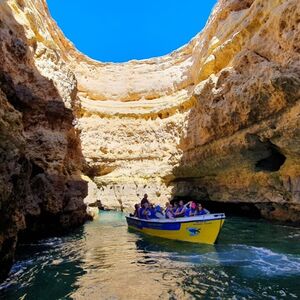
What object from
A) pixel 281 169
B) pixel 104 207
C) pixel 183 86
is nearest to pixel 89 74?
pixel 183 86

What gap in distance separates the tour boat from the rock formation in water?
465 centimetres

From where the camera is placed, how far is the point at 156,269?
386 inches

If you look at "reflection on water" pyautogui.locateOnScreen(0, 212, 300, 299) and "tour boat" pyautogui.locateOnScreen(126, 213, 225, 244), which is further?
"tour boat" pyautogui.locateOnScreen(126, 213, 225, 244)

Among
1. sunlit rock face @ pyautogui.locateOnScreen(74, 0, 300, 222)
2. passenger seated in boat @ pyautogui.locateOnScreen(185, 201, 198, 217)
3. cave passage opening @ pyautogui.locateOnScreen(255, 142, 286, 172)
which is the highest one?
sunlit rock face @ pyautogui.locateOnScreen(74, 0, 300, 222)

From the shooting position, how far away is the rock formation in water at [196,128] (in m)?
12.8

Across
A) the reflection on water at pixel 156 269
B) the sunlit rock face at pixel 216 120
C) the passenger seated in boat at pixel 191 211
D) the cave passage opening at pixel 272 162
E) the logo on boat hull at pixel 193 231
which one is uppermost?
the sunlit rock face at pixel 216 120

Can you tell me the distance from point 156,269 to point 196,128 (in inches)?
628

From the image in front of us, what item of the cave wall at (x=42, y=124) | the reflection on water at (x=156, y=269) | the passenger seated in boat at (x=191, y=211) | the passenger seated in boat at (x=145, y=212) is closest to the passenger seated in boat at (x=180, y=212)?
the passenger seated in boat at (x=191, y=211)

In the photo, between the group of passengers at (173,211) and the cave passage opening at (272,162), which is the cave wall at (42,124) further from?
the cave passage opening at (272,162)

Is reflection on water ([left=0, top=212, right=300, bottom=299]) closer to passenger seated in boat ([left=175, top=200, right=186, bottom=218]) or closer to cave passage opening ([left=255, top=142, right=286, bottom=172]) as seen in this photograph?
passenger seated in boat ([left=175, top=200, right=186, bottom=218])

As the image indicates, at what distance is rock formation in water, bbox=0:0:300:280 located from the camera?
1276 cm

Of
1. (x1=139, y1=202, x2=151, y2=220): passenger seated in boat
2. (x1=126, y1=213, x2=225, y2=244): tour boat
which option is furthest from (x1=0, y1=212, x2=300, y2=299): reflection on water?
(x1=139, y1=202, x2=151, y2=220): passenger seated in boat

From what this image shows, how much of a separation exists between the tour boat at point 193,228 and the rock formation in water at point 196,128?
183 inches

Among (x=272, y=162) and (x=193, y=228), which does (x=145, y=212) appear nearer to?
(x=193, y=228)
